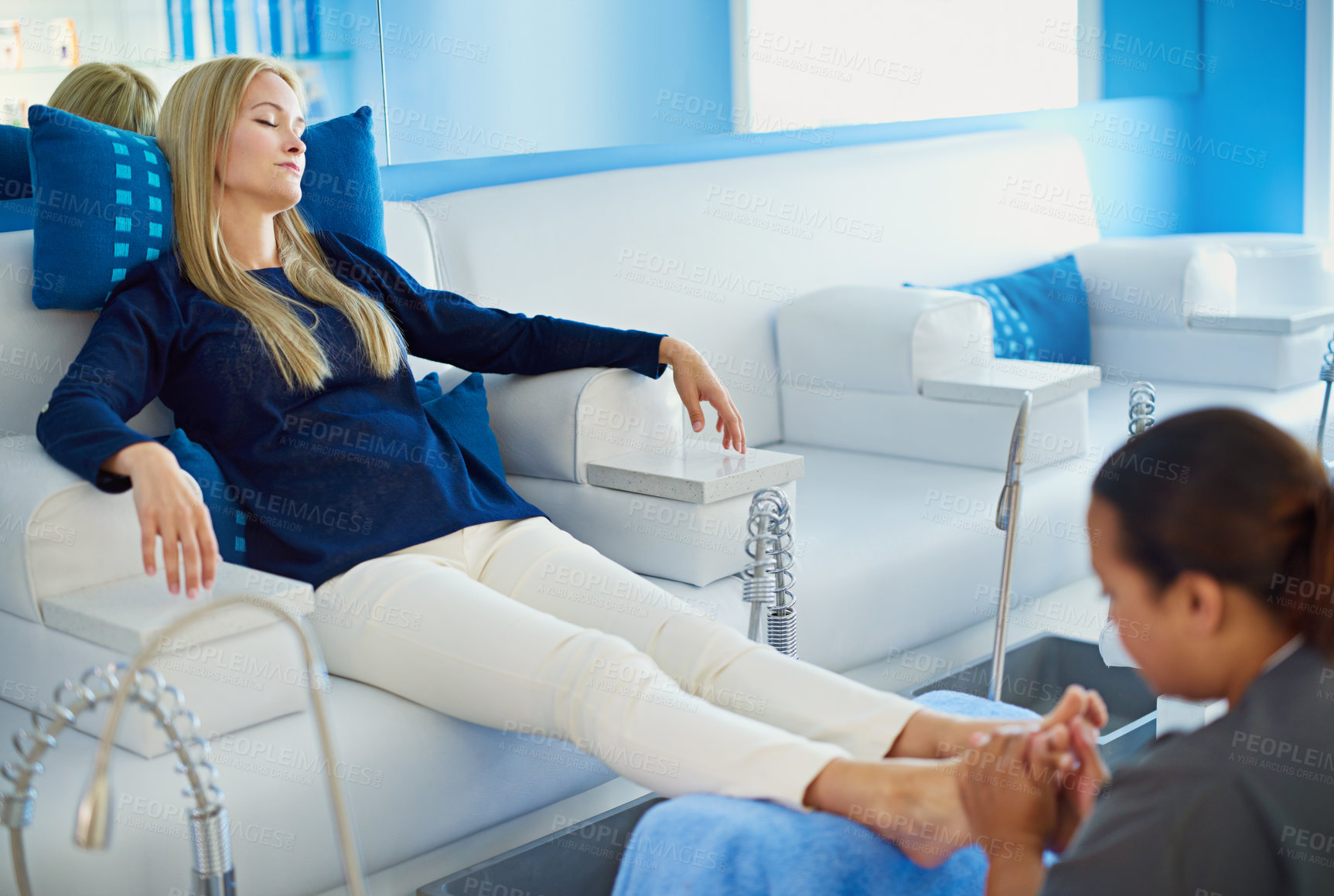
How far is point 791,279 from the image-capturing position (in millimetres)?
2875

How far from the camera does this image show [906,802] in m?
1.17

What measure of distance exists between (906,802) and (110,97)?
5.40ft

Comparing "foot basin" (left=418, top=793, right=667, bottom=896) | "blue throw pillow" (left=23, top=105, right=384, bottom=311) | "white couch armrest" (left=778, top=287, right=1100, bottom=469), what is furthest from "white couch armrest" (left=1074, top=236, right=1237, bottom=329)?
"blue throw pillow" (left=23, top=105, right=384, bottom=311)

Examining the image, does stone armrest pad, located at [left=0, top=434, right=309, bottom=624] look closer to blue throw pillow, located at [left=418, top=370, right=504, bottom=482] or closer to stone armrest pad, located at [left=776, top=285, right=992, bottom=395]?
blue throw pillow, located at [left=418, top=370, right=504, bottom=482]

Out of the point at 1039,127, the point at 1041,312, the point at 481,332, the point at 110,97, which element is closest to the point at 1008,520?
the point at 481,332

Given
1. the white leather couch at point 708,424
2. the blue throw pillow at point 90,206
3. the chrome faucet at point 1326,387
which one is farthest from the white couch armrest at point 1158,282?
the blue throw pillow at point 90,206

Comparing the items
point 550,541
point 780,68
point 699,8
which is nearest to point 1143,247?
point 780,68

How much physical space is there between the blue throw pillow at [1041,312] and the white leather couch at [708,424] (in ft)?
0.33

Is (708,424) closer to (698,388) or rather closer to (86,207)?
(698,388)

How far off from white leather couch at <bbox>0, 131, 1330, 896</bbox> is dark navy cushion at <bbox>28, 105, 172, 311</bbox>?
9 centimetres

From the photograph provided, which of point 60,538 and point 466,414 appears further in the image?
point 466,414

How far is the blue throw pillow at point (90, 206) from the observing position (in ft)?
5.58

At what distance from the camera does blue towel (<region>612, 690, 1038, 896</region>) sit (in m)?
1.17

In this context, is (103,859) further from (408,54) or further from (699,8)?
(699,8)
